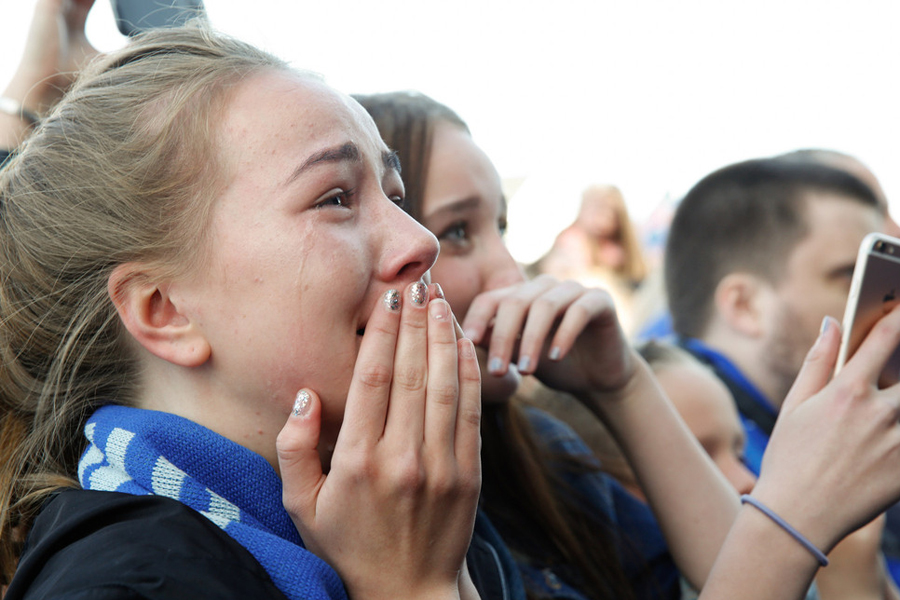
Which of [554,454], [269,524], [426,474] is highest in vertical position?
[426,474]

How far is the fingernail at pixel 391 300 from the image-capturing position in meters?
1.07

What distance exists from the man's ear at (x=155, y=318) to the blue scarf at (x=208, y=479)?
0.10 m

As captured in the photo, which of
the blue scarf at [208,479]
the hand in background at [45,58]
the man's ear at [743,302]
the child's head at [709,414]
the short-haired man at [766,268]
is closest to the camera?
the blue scarf at [208,479]

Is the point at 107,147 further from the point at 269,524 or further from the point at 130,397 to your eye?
the point at 269,524

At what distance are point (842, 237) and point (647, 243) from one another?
494cm

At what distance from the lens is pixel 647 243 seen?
7.51m

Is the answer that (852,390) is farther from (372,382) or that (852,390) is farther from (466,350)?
(372,382)

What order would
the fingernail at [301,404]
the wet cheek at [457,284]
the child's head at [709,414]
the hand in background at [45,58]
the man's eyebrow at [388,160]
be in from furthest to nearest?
the child's head at [709,414]
the hand in background at [45,58]
the wet cheek at [457,284]
the man's eyebrow at [388,160]
the fingernail at [301,404]

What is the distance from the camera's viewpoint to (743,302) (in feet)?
9.29

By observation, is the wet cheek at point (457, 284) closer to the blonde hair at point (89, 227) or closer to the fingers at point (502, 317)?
the fingers at point (502, 317)

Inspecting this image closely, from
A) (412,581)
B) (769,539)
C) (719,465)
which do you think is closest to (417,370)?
(412,581)

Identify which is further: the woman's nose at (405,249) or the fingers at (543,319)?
the fingers at (543,319)

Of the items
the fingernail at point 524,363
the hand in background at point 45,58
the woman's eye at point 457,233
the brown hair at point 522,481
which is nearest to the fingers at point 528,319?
the fingernail at point 524,363

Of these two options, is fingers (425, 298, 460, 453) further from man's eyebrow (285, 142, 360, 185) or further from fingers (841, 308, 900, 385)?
fingers (841, 308, 900, 385)
